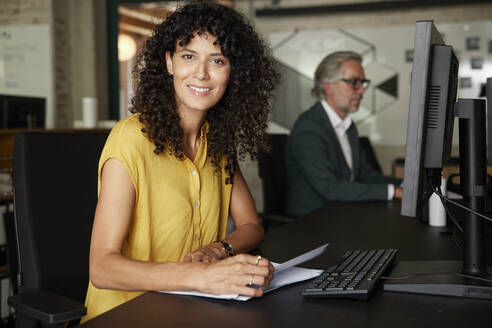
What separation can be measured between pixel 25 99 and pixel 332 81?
2052mm

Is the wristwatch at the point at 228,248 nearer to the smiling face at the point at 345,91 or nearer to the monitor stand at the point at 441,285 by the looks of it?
the monitor stand at the point at 441,285

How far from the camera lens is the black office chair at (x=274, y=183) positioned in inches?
97.5

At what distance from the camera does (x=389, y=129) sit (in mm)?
4871

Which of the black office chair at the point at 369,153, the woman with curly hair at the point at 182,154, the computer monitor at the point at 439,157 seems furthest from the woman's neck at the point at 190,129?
the black office chair at the point at 369,153

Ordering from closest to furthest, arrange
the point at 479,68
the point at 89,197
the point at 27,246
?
the point at 27,246 → the point at 89,197 → the point at 479,68

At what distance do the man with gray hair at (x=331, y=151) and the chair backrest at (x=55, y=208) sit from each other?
1.35 metres

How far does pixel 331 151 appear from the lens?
2709 millimetres

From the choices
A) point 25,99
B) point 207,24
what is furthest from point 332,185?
point 25,99

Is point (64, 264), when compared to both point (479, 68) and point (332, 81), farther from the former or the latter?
point (479, 68)

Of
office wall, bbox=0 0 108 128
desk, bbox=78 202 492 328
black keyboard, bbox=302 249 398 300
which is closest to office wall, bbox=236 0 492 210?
office wall, bbox=0 0 108 128

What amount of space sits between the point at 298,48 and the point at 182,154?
3.89 metres

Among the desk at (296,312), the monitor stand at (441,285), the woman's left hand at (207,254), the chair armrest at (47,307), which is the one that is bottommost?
the chair armrest at (47,307)

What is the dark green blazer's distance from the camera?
2.41 metres

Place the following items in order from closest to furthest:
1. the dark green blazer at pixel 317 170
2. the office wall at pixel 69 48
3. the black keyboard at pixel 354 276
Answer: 1. the black keyboard at pixel 354 276
2. the dark green blazer at pixel 317 170
3. the office wall at pixel 69 48
